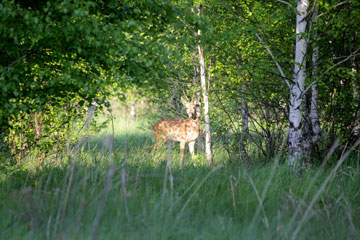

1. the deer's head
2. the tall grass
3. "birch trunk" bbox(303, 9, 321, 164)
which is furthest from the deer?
the tall grass

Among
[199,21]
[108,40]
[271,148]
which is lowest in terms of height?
[271,148]

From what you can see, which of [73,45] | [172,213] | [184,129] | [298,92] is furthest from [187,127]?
[172,213]

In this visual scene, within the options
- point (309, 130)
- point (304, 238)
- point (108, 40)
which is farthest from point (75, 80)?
point (309, 130)

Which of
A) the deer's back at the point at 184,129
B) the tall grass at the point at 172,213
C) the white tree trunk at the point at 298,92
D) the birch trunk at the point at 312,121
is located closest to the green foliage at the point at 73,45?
the tall grass at the point at 172,213

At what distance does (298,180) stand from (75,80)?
3458mm

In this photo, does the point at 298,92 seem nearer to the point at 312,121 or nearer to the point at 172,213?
the point at 312,121

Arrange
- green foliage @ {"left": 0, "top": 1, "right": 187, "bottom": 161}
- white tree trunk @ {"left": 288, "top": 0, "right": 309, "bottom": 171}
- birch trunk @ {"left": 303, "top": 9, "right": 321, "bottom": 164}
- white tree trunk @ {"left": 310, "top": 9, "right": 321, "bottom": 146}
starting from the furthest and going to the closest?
white tree trunk @ {"left": 310, "top": 9, "right": 321, "bottom": 146} < birch trunk @ {"left": 303, "top": 9, "right": 321, "bottom": 164} < white tree trunk @ {"left": 288, "top": 0, "right": 309, "bottom": 171} < green foliage @ {"left": 0, "top": 1, "right": 187, "bottom": 161}

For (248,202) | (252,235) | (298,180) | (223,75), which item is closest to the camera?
(252,235)

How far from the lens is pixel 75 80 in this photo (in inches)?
190

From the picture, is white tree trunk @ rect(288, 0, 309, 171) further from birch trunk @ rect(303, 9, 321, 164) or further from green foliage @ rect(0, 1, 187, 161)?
green foliage @ rect(0, 1, 187, 161)

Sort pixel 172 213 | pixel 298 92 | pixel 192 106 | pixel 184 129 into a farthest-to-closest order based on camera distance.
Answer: pixel 192 106 → pixel 184 129 → pixel 298 92 → pixel 172 213

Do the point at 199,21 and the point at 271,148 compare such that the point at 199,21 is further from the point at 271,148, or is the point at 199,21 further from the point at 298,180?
the point at 271,148

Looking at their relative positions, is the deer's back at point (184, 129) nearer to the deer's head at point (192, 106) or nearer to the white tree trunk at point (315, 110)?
the deer's head at point (192, 106)

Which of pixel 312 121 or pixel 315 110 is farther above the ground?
pixel 315 110
